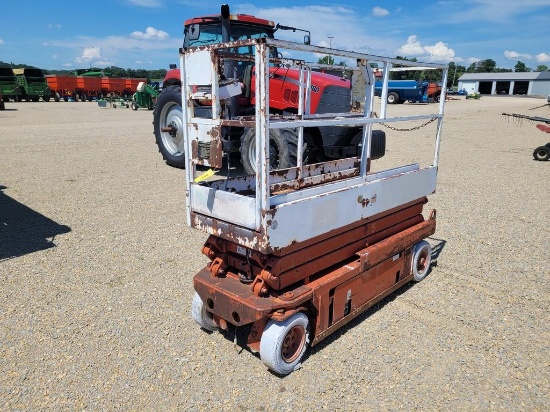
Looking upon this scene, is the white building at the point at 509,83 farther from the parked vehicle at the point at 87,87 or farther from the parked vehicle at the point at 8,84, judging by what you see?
the parked vehicle at the point at 8,84

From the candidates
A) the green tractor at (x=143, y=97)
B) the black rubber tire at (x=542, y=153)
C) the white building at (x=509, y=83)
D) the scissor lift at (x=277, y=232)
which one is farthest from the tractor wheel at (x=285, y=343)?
the white building at (x=509, y=83)

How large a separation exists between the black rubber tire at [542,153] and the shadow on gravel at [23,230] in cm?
1090

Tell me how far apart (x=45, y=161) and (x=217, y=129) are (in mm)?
8278

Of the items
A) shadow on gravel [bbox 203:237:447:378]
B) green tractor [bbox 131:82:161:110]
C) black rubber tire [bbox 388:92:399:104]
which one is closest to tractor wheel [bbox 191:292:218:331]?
shadow on gravel [bbox 203:237:447:378]

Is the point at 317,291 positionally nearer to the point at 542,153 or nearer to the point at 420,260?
the point at 420,260

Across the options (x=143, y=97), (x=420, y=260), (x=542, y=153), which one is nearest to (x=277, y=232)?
(x=420, y=260)

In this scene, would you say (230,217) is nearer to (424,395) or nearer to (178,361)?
(178,361)

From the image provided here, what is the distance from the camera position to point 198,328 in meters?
3.42

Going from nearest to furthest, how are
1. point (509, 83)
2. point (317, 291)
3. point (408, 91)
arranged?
point (317, 291), point (408, 91), point (509, 83)

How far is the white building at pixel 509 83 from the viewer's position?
76750 mm

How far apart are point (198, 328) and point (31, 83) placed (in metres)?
32.7

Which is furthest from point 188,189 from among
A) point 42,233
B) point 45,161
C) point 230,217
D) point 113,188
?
point 45,161

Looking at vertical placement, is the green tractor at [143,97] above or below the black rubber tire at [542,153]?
above

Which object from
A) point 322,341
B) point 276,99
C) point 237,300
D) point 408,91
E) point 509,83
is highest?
point 509,83
